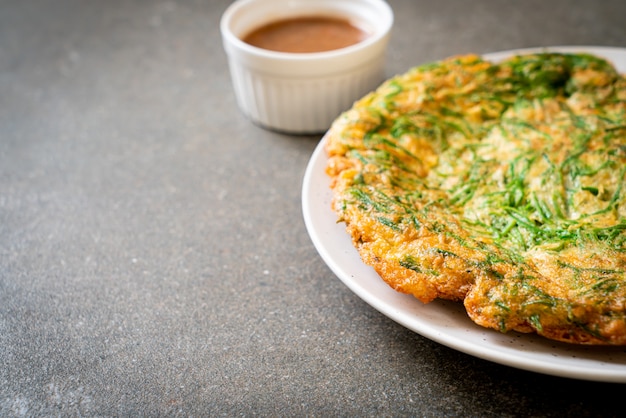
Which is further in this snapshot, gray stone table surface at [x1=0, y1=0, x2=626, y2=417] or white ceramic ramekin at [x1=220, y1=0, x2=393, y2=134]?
white ceramic ramekin at [x1=220, y1=0, x2=393, y2=134]

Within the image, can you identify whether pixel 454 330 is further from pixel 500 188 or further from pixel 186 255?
pixel 186 255

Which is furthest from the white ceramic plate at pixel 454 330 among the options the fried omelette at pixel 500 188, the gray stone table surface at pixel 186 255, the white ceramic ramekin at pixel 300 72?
the white ceramic ramekin at pixel 300 72

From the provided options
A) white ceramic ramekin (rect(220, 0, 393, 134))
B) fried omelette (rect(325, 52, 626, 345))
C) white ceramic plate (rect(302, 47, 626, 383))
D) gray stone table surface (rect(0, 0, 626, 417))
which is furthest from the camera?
white ceramic ramekin (rect(220, 0, 393, 134))

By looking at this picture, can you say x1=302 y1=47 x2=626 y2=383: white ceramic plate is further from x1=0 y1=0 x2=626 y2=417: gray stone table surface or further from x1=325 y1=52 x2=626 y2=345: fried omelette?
x1=0 y1=0 x2=626 y2=417: gray stone table surface

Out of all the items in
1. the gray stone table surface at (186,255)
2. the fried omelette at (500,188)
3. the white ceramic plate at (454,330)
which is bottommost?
the gray stone table surface at (186,255)

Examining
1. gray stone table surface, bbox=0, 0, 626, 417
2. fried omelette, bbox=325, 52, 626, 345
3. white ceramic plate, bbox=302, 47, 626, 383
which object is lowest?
gray stone table surface, bbox=0, 0, 626, 417

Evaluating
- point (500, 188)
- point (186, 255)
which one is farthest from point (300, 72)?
point (500, 188)

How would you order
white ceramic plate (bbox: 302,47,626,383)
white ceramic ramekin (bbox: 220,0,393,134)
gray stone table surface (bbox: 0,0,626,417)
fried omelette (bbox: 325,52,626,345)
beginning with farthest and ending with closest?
white ceramic ramekin (bbox: 220,0,393,134), gray stone table surface (bbox: 0,0,626,417), fried omelette (bbox: 325,52,626,345), white ceramic plate (bbox: 302,47,626,383)

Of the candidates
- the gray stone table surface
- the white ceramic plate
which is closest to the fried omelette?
the white ceramic plate

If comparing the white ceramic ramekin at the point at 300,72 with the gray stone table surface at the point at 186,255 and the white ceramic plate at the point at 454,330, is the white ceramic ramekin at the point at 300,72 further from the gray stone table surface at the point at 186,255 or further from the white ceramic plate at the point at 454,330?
the white ceramic plate at the point at 454,330
